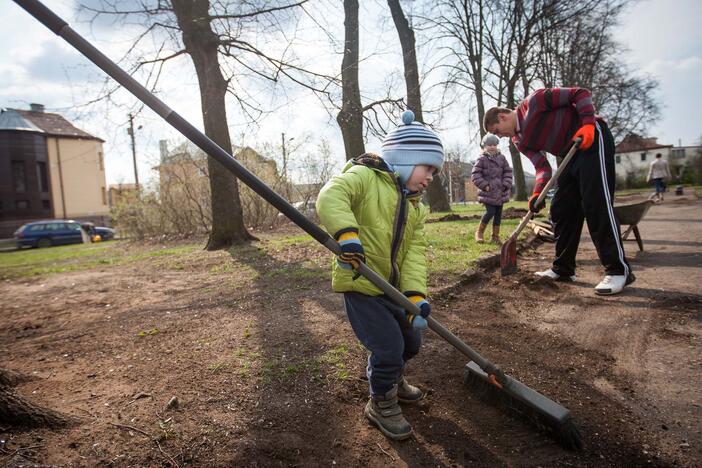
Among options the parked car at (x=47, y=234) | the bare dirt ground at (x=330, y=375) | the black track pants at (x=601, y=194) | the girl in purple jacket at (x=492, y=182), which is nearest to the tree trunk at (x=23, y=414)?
the bare dirt ground at (x=330, y=375)

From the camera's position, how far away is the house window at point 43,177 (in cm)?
3645

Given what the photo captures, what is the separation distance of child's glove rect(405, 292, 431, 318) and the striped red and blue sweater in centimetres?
294

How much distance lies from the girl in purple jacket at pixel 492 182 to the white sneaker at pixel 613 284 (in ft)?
9.58

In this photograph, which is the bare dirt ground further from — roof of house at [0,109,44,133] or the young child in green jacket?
roof of house at [0,109,44,133]

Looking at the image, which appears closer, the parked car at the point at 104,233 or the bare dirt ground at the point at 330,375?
the bare dirt ground at the point at 330,375

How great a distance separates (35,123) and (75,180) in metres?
6.07

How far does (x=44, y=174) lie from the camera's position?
1453 inches

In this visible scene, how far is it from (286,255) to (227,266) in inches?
40.0

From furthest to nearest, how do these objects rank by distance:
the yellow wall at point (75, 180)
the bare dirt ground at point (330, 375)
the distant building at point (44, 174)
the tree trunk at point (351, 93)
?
the yellow wall at point (75, 180), the distant building at point (44, 174), the tree trunk at point (351, 93), the bare dirt ground at point (330, 375)

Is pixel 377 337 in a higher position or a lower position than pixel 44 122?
lower

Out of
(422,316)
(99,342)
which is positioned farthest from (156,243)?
(422,316)

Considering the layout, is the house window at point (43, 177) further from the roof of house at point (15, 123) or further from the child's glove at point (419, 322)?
the child's glove at point (419, 322)

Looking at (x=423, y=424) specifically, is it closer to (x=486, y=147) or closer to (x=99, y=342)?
(x=99, y=342)

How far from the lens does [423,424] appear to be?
2.15 m
